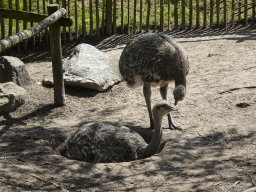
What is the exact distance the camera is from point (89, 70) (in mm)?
6988

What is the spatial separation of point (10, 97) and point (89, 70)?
1.72 meters

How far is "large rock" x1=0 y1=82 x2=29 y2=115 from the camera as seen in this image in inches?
225

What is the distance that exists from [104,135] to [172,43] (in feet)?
5.13

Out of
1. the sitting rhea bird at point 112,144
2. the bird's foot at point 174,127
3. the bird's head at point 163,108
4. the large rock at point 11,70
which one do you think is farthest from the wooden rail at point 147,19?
the bird's head at point 163,108

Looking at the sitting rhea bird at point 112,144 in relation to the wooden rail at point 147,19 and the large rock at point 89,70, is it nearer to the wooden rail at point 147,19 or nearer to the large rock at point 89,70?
the large rock at point 89,70

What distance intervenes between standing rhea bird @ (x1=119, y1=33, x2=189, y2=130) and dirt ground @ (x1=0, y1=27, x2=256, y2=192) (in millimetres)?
660

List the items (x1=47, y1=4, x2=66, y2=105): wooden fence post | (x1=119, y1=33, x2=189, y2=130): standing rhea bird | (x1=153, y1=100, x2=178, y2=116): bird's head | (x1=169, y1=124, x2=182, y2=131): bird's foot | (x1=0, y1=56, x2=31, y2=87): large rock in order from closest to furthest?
(x1=153, y1=100, x2=178, y2=116): bird's head < (x1=119, y1=33, x2=189, y2=130): standing rhea bird < (x1=169, y1=124, x2=182, y2=131): bird's foot < (x1=47, y1=4, x2=66, y2=105): wooden fence post < (x1=0, y1=56, x2=31, y2=87): large rock

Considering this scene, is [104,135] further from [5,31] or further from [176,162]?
[5,31]

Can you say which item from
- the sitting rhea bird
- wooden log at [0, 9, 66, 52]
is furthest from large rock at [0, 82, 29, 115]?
the sitting rhea bird

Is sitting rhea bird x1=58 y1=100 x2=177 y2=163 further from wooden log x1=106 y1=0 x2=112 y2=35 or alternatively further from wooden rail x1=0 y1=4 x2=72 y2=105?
wooden log x1=106 y1=0 x2=112 y2=35

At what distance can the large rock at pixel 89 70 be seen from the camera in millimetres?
6742

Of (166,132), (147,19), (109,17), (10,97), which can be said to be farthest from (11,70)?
(147,19)

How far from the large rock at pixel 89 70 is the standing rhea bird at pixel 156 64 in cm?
150

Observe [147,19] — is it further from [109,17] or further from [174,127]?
[174,127]
